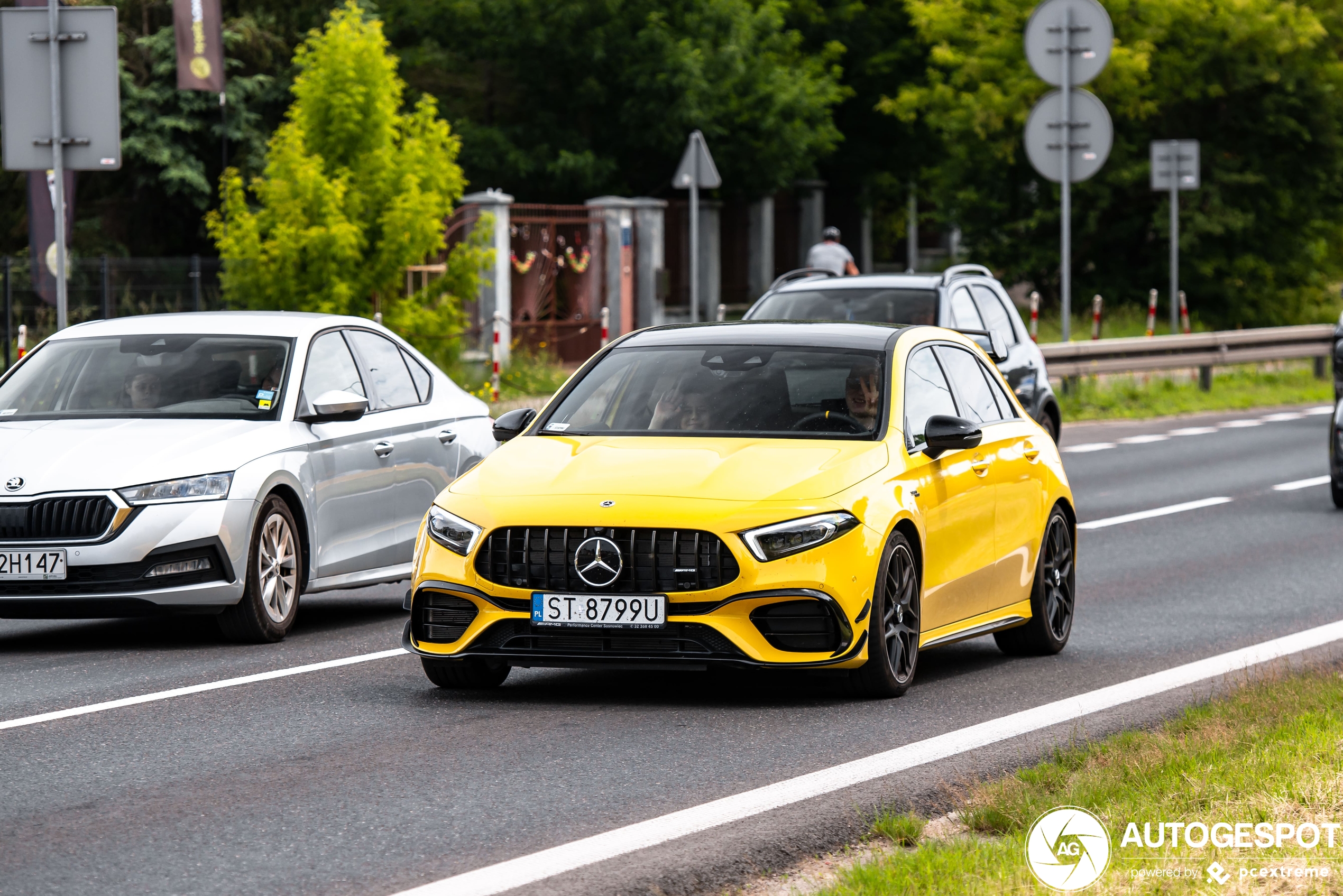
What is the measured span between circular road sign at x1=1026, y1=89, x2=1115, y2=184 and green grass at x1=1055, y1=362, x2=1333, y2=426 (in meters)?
3.44

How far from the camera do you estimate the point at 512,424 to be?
9.54m

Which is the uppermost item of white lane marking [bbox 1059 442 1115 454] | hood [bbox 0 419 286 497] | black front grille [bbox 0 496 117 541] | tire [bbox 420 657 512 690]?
hood [bbox 0 419 286 497]

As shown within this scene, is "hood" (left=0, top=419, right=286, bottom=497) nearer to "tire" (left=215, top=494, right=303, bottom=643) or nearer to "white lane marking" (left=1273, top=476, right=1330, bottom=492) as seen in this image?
"tire" (left=215, top=494, right=303, bottom=643)

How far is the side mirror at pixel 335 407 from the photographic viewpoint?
1101 centimetres

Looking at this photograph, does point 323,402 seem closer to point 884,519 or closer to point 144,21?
point 884,519

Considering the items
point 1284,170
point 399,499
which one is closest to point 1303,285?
point 1284,170

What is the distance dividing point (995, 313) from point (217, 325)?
8.37 meters

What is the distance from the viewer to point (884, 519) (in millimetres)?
8562

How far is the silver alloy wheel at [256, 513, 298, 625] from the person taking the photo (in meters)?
10.6

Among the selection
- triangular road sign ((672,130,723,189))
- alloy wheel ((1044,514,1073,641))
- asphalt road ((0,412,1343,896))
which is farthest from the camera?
triangular road sign ((672,130,723,189))

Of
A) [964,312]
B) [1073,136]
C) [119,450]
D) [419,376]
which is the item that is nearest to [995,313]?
[964,312]

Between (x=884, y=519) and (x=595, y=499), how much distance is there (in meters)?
1.08

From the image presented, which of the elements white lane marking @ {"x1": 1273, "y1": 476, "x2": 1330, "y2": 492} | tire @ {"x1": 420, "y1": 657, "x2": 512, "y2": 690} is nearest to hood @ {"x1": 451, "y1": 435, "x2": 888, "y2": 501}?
tire @ {"x1": 420, "y1": 657, "x2": 512, "y2": 690}

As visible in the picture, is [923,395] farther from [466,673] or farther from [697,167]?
[697,167]
